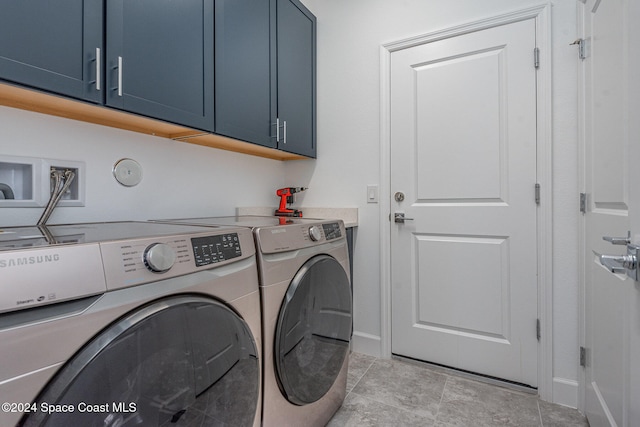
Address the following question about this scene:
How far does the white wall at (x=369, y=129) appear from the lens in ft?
5.26

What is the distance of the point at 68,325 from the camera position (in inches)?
22.2

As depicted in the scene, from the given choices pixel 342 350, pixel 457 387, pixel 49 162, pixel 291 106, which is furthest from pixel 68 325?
pixel 457 387

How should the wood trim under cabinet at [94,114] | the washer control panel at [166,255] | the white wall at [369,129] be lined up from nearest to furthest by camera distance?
the washer control panel at [166,255] → the wood trim under cabinet at [94,114] → the white wall at [369,129]

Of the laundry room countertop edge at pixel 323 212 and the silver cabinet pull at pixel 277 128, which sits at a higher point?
the silver cabinet pull at pixel 277 128

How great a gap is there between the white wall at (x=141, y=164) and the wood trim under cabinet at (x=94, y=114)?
0.03 m

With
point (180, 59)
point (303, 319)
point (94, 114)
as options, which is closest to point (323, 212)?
point (303, 319)

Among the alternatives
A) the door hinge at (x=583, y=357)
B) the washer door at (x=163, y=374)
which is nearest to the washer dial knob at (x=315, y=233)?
the washer door at (x=163, y=374)

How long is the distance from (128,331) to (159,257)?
16cm

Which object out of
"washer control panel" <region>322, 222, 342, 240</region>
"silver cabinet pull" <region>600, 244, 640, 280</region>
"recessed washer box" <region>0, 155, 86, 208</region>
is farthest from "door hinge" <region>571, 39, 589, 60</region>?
"recessed washer box" <region>0, 155, 86, 208</region>

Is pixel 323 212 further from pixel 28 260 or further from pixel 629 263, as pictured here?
pixel 28 260

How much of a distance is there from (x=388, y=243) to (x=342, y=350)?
822 millimetres

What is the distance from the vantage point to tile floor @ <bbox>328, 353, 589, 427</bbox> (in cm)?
146

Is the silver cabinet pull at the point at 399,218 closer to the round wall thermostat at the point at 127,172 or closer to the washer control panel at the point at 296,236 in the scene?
the washer control panel at the point at 296,236

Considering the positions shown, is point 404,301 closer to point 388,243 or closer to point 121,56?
point 388,243
